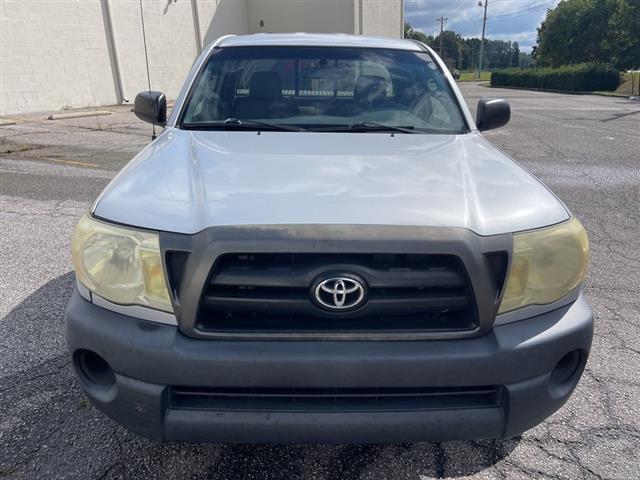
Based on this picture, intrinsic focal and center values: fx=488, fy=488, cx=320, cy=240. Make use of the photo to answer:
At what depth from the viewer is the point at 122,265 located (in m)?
1.73

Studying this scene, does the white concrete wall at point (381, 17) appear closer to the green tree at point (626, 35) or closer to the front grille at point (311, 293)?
the front grille at point (311, 293)

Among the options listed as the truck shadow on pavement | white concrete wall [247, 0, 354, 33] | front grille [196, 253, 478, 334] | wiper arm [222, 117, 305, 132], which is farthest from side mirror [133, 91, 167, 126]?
white concrete wall [247, 0, 354, 33]

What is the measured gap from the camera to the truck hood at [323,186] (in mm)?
1715

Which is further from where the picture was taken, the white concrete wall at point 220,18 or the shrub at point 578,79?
the shrub at point 578,79

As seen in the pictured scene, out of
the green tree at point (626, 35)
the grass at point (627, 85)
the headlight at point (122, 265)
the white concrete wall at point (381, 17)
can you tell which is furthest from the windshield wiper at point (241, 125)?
the green tree at point (626, 35)

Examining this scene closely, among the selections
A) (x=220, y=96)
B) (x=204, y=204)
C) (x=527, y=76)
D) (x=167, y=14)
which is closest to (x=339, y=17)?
(x=167, y=14)

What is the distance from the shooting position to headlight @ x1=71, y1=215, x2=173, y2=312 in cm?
168

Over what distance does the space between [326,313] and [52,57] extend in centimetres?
1527

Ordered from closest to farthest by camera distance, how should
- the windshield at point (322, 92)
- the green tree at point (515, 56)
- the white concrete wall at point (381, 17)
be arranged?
the windshield at point (322, 92), the white concrete wall at point (381, 17), the green tree at point (515, 56)

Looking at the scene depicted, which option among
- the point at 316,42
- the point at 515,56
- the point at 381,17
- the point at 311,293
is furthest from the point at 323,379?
the point at 515,56

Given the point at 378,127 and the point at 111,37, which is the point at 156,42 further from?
the point at 378,127

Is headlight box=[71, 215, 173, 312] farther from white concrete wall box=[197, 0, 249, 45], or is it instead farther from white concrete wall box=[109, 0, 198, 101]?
white concrete wall box=[197, 0, 249, 45]

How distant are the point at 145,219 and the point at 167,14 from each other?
19.7m

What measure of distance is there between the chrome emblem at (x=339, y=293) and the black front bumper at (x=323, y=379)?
137mm
